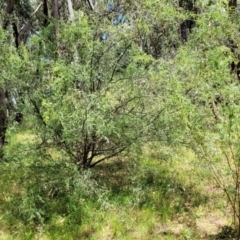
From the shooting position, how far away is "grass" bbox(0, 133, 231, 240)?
433 cm

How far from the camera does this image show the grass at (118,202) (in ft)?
14.2

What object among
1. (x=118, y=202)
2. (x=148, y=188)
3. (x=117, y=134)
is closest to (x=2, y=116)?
(x=117, y=134)

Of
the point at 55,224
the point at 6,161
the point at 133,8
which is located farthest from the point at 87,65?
the point at 55,224

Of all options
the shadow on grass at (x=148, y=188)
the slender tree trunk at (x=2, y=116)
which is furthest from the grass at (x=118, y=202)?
the slender tree trunk at (x=2, y=116)

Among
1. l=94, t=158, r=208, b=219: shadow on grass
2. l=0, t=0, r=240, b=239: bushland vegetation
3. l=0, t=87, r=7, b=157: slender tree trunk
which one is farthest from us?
l=0, t=87, r=7, b=157: slender tree trunk

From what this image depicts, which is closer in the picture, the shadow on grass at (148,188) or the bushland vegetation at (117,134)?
the bushland vegetation at (117,134)

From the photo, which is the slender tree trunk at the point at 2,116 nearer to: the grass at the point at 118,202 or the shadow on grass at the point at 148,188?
the grass at the point at 118,202

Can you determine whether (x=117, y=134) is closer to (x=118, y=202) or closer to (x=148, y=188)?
(x=118, y=202)

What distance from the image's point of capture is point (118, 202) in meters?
4.74

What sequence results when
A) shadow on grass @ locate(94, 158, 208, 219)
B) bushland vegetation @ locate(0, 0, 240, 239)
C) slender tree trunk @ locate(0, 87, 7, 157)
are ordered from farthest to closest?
slender tree trunk @ locate(0, 87, 7, 157), shadow on grass @ locate(94, 158, 208, 219), bushland vegetation @ locate(0, 0, 240, 239)

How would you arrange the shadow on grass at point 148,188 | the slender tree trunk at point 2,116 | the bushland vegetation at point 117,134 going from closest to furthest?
the bushland vegetation at point 117,134, the shadow on grass at point 148,188, the slender tree trunk at point 2,116

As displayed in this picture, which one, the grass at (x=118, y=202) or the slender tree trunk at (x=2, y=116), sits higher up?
the slender tree trunk at (x=2, y=116)

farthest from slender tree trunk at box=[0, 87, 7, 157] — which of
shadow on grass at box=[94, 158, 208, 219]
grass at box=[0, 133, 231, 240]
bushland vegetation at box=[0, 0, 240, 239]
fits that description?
shadow on grass at box=[94, 158, 208, 219]

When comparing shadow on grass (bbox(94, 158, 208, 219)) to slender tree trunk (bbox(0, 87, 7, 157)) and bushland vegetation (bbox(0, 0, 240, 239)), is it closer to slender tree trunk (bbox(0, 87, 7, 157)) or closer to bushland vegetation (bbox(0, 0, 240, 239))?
bushland vegetation (bbox(0, 0, 240, 239))
